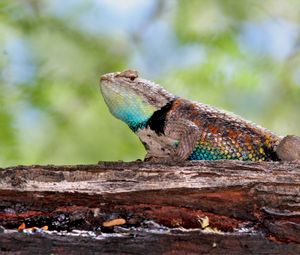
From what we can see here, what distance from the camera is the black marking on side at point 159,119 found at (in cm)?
454

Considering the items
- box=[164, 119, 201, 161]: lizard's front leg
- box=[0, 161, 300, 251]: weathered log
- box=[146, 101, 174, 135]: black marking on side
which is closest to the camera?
box=[0, 161, 300, 251]: weathered log

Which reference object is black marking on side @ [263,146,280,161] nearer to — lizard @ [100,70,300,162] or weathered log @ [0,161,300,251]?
lizard @ [100,70,300,162]

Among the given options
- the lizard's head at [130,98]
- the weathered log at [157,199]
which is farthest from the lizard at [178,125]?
the weathered log at [157,199]

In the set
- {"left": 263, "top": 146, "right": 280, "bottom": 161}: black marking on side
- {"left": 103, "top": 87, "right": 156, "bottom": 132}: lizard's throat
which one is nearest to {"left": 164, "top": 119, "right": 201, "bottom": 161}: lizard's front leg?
{"left": 103, "top": 87, "right": 156, "bottom": 132}: lizard's throat

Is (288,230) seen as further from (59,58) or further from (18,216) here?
(59,58)

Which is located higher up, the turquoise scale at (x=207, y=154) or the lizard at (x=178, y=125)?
the lizard at (x=178, y=125)

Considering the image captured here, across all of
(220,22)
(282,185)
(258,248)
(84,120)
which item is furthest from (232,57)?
(258,248)

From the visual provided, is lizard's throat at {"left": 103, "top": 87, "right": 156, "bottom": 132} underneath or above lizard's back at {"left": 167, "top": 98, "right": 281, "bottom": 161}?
above

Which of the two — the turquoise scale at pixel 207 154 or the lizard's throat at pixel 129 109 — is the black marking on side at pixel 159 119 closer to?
the lizard's throat at pixel 129 109

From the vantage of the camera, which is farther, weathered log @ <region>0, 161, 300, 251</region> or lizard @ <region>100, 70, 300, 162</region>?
lizard @ <region>100, 70, 300, 162</region>

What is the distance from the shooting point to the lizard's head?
4.58 meters

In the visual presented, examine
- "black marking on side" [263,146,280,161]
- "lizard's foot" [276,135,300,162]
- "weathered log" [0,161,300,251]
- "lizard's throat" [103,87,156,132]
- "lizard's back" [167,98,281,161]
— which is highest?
"lizard's throat" [103,87,156,132]

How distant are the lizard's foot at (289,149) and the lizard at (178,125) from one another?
0.02 m

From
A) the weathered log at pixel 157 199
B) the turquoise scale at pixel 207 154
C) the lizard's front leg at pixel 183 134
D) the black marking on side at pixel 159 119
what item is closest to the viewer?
the weathered log at pixel 157 199
